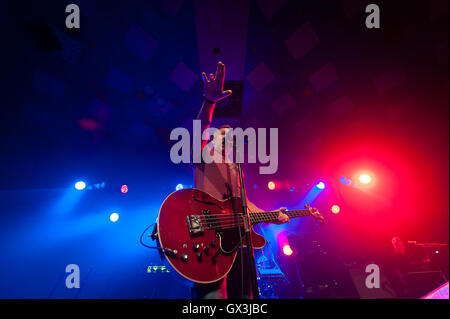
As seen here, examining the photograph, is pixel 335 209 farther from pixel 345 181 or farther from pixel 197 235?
pixel 197 235

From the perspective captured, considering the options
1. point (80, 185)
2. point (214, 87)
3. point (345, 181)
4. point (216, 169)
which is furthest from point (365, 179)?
point (80, 185)

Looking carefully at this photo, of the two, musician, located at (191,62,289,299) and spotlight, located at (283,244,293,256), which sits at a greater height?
musician, located at (191,62,289,299)

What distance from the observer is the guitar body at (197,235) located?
1.45 meters

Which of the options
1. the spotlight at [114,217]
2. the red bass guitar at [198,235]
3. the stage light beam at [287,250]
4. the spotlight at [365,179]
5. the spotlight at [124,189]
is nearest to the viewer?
the red bass guitar at [198,235]

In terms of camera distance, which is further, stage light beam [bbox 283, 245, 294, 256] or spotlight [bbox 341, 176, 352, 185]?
spotlight [bbox 341, 176, 352, 185]

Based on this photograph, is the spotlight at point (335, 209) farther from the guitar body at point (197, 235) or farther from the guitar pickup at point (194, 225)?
the guitar pickup at point (194, 225)

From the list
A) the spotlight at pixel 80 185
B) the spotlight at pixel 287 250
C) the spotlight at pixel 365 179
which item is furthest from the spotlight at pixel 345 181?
the spotlight at pixel 80 185

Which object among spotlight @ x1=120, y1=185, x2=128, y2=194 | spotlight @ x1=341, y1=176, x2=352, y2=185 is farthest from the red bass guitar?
spotlight @ x1=341, y1=176, x2=352, y2=185

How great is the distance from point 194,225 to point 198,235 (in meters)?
0.10

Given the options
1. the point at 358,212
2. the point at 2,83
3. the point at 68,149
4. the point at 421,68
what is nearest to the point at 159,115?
the point at 68,149

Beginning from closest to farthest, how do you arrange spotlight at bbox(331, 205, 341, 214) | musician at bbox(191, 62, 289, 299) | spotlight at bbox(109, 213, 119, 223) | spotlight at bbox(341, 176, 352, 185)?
musician at bbox(191, 62, 289, 299) → spotlight at bbox(109, 213, 119, 223) → spotlight at bbox(331, 205, 341, 214) → spotlight at bbox(341, 176, 352, 185)

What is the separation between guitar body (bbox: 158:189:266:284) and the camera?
145 cm

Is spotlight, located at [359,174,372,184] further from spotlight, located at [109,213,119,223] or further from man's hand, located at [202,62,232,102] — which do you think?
spotlight, located at [109,213,119,223]
